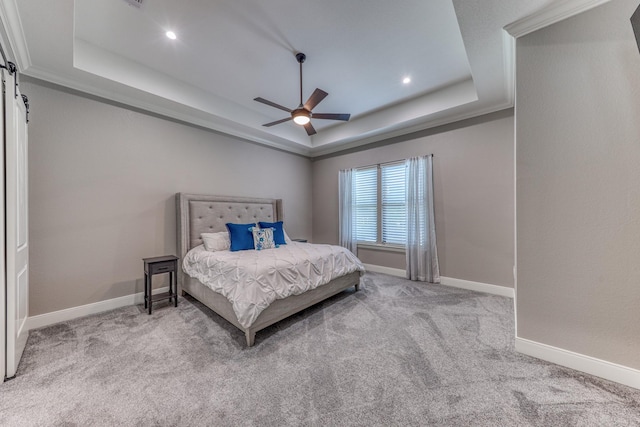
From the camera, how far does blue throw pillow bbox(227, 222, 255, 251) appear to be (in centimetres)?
344

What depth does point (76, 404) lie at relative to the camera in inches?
60.4

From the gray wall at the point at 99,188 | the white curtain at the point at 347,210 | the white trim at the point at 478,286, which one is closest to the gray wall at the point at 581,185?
the white trim at the point at 478,286

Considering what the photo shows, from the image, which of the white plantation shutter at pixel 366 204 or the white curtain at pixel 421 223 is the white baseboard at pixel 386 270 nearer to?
the white curtain at pixel 421 223

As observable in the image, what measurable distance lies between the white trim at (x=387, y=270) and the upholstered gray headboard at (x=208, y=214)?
2275 mm

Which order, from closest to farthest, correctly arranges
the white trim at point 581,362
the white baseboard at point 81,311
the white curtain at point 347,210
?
the white trim at point 581,362 → the white baseboard at point 81,311 → the white curtain at point 347,210

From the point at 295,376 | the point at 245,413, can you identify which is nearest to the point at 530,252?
the point at 295,376

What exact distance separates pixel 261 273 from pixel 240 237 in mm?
1341

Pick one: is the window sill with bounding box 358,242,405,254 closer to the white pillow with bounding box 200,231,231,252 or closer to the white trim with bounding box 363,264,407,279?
the white trim with bounding box 363,264,407,279

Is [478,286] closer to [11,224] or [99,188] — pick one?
[11,224]

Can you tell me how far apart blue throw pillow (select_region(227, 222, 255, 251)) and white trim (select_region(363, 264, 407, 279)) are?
2537 mm

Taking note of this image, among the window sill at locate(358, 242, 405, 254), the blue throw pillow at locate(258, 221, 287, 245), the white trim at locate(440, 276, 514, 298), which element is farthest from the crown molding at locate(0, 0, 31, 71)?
the white trim at locate(440, 276, 514, 298)

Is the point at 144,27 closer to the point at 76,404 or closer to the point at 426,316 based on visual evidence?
the point at 76,404

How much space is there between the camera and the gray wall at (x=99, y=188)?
2594mm

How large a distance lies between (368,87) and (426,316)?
10.4 feet
